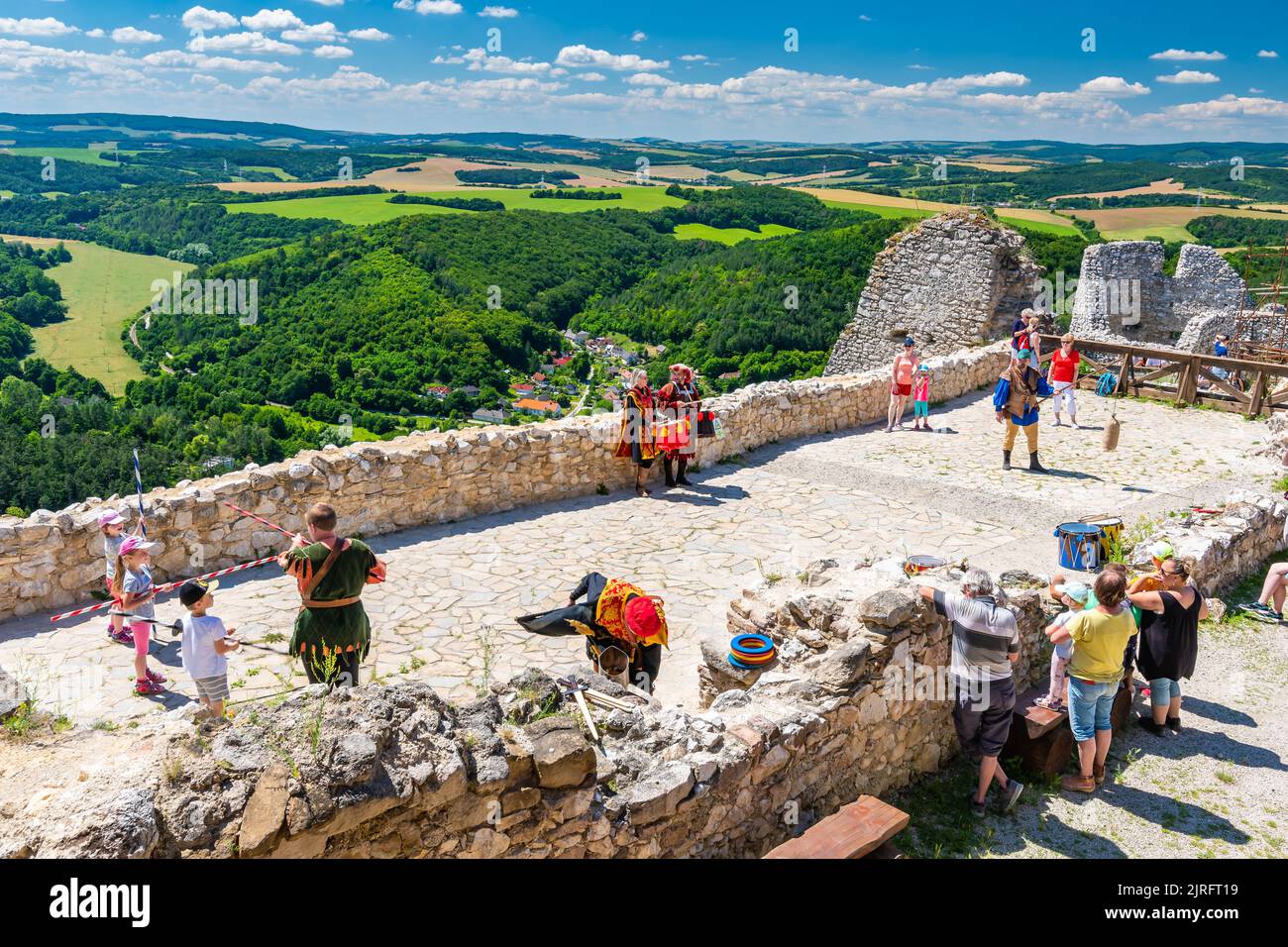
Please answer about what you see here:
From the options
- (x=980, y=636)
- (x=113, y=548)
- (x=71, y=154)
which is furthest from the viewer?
(x=71, y=154)

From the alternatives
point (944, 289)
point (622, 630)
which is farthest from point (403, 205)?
point (622, 630)

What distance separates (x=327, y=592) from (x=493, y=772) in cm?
203

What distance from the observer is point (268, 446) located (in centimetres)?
2462

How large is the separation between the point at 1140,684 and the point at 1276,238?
53989mm

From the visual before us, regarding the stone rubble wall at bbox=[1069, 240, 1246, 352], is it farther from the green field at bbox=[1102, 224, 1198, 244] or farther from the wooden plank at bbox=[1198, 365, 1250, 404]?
the green field at bbox=[1102, 224, 1198, 244]

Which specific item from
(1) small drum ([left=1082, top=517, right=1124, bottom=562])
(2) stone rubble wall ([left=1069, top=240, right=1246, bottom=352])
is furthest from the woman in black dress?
(2) stone rubble wall ([left=1069, top=240, right=1246, bottom=352])

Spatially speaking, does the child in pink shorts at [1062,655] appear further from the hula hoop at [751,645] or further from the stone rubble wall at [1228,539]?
the stone rubble wall at [1228,539]

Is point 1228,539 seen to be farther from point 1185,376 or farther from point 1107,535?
point 1185,376

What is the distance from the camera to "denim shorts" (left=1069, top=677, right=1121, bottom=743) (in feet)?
17.4

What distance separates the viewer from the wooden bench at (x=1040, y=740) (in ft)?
18.0

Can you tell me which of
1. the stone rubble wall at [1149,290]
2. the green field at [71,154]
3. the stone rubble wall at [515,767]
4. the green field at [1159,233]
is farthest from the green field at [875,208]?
the green field at [71,154]

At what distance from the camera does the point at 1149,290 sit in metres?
26.2
